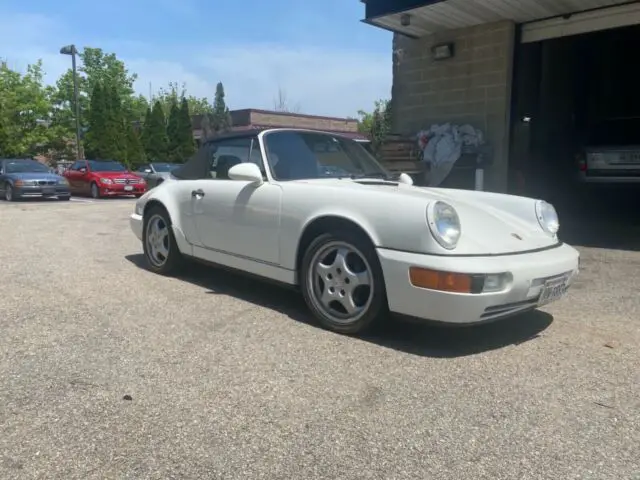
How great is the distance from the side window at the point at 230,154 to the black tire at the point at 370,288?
94cm

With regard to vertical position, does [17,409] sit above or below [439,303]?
below

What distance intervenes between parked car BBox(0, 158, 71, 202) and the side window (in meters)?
13.7

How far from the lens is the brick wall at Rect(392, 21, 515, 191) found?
8836mm

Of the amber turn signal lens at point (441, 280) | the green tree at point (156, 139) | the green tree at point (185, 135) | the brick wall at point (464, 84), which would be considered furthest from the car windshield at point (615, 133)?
the green tree at point (156, 139)

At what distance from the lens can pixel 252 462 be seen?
2191mm

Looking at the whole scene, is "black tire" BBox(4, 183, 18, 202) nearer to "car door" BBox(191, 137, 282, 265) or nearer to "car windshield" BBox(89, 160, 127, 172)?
"car windshield" BBox(89, 160, 127, 172)

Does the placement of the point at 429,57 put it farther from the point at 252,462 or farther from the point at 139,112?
the point at 139,112

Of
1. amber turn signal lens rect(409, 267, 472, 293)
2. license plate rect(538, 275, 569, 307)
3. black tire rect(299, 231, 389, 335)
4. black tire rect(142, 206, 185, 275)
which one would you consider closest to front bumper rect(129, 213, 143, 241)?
black tire rect(142, 206, 185, 275)

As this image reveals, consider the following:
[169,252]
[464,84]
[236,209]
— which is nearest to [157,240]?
[169,252]

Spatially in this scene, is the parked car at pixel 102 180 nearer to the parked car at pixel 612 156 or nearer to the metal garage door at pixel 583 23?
the metal garage door at pixel 583 23

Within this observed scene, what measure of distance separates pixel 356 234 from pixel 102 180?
55.5 feet

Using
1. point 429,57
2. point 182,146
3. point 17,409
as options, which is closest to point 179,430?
point 17,409

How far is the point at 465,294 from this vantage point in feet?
10.1

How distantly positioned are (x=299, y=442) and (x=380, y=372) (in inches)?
32.5
